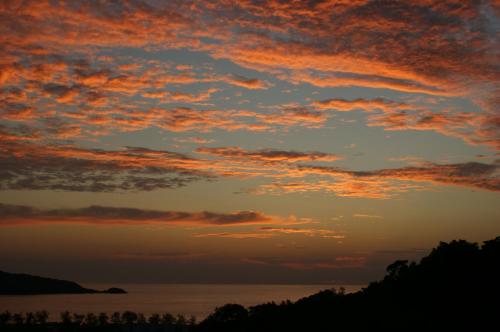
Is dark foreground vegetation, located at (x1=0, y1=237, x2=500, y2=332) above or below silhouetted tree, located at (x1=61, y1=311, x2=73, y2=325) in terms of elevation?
above

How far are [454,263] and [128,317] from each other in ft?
406

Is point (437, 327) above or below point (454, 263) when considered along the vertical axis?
below

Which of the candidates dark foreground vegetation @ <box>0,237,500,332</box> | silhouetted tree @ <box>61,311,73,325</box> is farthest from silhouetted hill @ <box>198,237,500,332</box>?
silhouetted tree @ <box>61,311,73,325</box>

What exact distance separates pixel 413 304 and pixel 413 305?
359 mm

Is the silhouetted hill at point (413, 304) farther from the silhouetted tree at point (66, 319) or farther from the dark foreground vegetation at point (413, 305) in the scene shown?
the silhouetted tree at point (66, 319)

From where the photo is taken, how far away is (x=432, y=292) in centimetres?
5331

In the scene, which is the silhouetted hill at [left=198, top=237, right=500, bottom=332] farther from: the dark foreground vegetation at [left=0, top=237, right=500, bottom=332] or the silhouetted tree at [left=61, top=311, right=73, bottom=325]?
the silhouetted tree at [left=61, top=311, right=73, bottom=325]

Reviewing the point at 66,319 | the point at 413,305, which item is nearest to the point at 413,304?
the point at 413,305

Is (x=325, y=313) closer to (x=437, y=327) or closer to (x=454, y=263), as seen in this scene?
(x=454, y=263)

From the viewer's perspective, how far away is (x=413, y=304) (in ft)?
172

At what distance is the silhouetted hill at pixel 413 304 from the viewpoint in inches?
1772

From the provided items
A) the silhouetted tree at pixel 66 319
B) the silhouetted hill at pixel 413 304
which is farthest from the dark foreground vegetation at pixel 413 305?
the silhouetted tree at pixel 66 319

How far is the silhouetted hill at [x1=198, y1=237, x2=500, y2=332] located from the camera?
1772 inches

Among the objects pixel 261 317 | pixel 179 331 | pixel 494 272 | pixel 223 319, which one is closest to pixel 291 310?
pixel 261 317
